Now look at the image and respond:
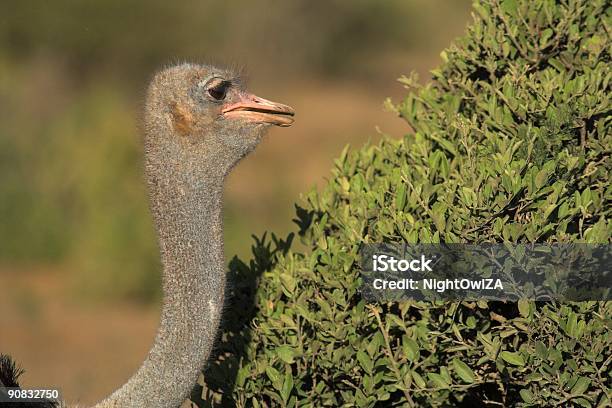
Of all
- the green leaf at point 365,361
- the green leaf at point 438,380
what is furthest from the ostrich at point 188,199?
the green leaf at point 438,380

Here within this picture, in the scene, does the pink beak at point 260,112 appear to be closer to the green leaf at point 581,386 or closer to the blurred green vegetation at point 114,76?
the blurred green vegetation at point 114,76

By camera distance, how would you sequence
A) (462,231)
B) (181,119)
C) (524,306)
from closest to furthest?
(524,306) → (462,231) → (181,119)

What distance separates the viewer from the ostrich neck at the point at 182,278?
12.2ft

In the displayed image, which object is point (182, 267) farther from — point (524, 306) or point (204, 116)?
point (524, 306)

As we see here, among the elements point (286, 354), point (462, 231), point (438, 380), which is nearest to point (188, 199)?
point (286, 354)

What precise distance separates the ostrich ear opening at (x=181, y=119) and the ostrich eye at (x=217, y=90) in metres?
0.13

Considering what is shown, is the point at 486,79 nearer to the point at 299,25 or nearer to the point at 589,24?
the point at 589,24

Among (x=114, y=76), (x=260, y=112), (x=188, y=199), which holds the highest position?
(x=114, y=76)

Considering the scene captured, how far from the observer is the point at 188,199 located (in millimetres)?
3865

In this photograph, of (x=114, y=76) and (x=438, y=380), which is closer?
(x=438, y=380)

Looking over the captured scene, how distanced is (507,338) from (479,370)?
158 millimetres

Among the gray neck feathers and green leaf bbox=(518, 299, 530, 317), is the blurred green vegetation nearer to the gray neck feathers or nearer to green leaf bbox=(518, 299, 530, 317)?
the gray neck feathers

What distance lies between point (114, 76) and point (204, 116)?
58.7 feet

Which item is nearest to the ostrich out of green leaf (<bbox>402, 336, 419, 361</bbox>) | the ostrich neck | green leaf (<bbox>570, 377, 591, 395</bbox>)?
the ostrich neck
